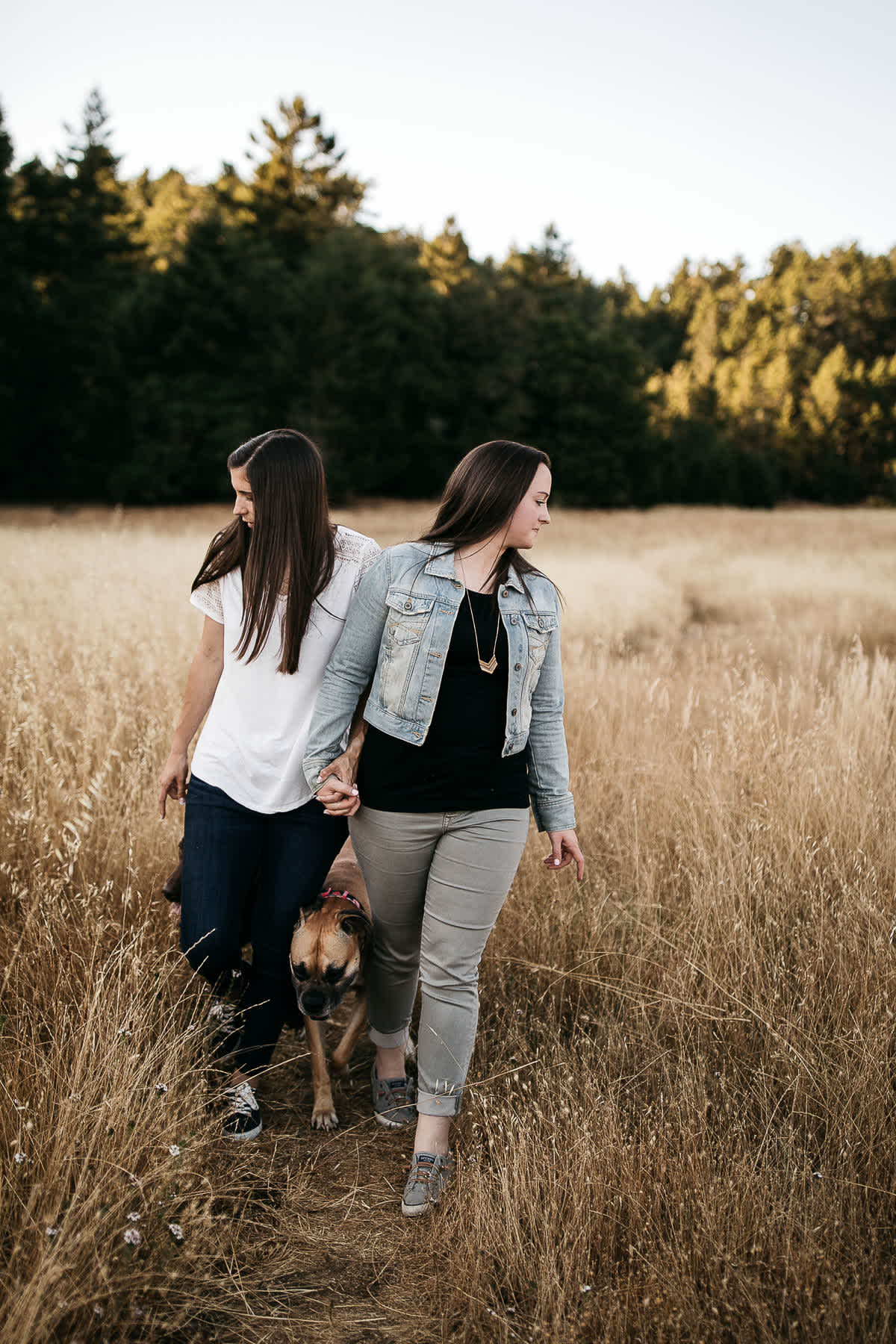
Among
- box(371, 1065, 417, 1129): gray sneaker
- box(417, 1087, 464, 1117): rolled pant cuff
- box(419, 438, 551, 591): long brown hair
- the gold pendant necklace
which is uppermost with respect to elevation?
box(419, 438, 551, 591): long brown hair

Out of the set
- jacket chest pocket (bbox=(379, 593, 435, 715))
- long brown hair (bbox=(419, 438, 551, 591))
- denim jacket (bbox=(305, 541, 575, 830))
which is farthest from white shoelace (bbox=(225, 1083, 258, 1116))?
long brown hair (bbox=(419, 438, 551, 591))

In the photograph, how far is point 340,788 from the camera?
7.75 feet

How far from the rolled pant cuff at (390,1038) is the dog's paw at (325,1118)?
267 millimetres

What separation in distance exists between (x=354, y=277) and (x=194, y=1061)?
36.1 m

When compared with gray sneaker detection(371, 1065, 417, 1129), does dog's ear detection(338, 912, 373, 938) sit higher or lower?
higher

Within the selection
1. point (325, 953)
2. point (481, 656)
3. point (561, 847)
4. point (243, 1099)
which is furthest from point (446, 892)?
point (243, 1099)

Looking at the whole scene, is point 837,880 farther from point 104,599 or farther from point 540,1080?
point 104,599

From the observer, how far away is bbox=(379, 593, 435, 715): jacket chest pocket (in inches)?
93.5

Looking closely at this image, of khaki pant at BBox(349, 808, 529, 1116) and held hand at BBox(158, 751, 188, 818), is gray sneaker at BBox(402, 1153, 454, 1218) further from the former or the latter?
held hand at BBox(158, 751, 188, 818)

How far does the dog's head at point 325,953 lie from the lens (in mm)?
2682

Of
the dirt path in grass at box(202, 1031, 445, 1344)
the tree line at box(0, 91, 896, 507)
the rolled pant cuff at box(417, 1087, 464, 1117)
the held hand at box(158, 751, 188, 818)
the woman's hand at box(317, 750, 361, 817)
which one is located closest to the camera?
the dirt path in grass at box(202, 1031, 445, 1344)

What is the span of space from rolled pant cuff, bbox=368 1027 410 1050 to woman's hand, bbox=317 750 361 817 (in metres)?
0.89

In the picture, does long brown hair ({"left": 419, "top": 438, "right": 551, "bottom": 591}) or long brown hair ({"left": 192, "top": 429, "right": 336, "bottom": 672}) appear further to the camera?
long brown hair ({"left": 192, "top": 429, "right": 336, "bottom": 672})

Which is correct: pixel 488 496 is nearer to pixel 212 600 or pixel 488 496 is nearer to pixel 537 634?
pixel 537 634
